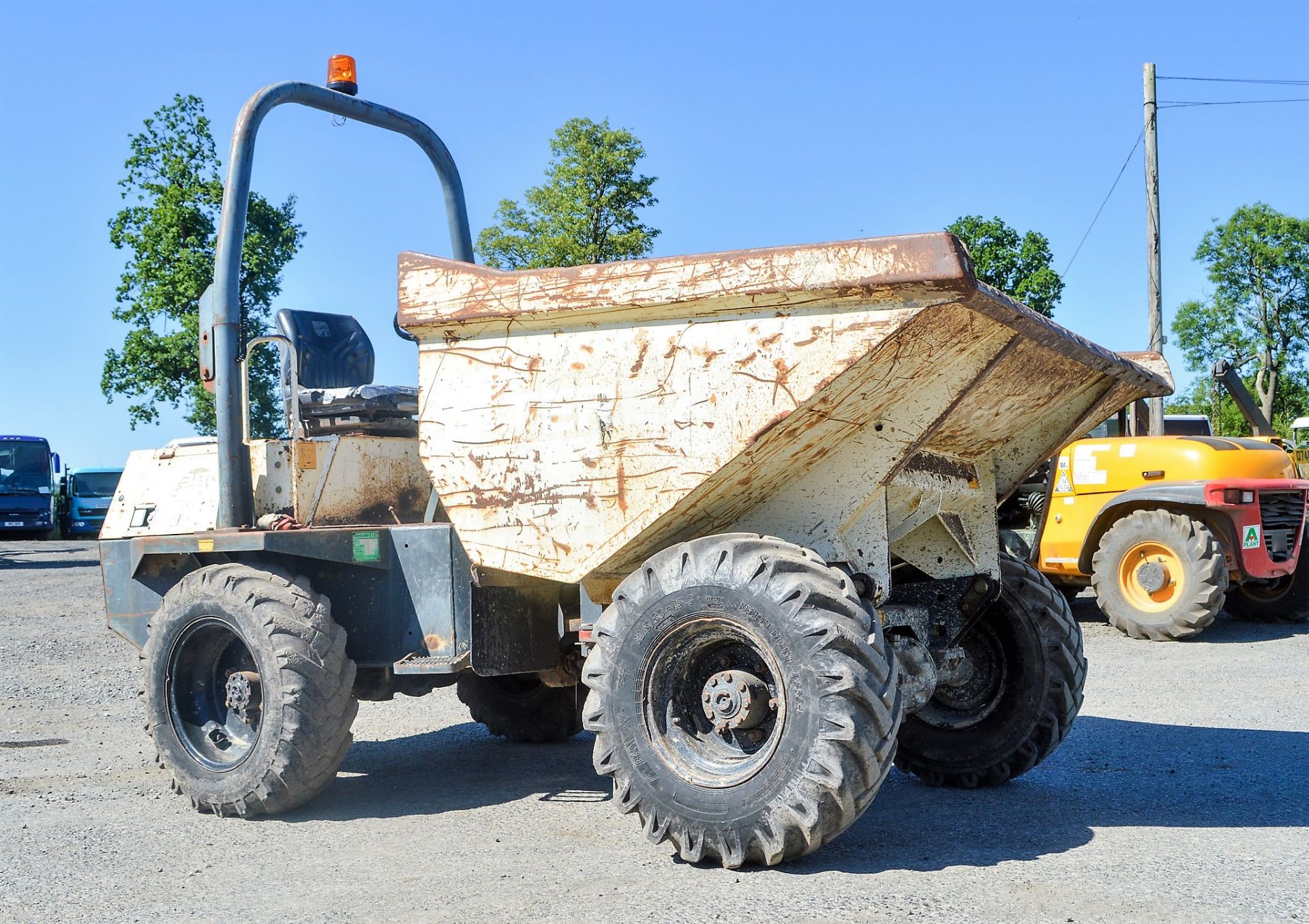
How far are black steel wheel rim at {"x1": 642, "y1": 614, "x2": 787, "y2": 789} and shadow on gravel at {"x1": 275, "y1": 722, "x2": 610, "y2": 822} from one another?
1.20 m

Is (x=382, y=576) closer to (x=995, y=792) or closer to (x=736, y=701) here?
(x=736, y=701)

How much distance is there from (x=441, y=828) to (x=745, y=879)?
1.44 meters

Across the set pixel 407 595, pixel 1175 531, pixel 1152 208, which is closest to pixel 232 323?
pixel 407 595

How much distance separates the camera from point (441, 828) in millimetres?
5152

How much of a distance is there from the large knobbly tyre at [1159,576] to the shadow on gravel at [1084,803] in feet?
13.9

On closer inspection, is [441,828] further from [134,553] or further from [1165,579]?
[1165,579]

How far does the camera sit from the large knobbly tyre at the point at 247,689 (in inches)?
208

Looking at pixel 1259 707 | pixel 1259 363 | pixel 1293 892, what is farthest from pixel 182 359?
pixel 1259 363

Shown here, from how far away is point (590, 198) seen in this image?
27.9 m

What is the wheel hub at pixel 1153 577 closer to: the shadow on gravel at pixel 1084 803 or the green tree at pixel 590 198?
the shadow on gravel at pixel 1084 803

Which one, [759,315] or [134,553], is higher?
[759,315]

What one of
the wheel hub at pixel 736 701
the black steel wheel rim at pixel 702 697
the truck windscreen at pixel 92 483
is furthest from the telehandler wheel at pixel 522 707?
the truck windscreen at pixel 92 483

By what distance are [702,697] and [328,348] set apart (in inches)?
117

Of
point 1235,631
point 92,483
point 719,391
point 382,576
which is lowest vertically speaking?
point 1235,631
